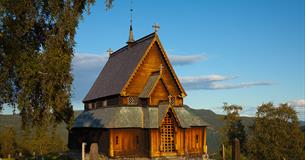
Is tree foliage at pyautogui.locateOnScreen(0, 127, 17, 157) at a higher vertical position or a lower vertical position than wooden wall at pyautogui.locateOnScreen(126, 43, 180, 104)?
lower

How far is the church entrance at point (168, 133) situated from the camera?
118ft

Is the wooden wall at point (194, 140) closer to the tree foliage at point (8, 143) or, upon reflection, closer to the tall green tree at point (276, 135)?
the tall green tree at point (276, 135)

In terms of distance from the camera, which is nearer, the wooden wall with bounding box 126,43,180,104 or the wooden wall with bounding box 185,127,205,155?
the wooden wall with bounding box 185,127,205,155

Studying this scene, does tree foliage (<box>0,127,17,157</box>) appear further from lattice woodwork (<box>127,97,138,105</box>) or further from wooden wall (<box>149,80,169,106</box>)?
wooden wall (<box>149,80,169,106</box>)

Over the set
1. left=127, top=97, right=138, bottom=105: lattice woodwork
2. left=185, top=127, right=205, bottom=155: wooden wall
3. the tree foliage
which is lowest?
the tree foliage

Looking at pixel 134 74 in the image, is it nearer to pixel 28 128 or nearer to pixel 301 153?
pixel 28 128

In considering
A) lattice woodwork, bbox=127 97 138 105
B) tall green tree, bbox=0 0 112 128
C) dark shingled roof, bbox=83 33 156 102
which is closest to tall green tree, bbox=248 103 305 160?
dark shingled roof, bbox=83 33 156 102

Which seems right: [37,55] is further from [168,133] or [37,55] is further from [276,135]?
[276,135]

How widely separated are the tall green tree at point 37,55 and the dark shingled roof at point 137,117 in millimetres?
12818

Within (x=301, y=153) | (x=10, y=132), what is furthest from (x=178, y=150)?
(x=10, y=132)

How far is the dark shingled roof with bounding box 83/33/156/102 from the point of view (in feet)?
128

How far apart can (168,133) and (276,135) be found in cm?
3915

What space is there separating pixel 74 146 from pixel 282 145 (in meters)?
40.7

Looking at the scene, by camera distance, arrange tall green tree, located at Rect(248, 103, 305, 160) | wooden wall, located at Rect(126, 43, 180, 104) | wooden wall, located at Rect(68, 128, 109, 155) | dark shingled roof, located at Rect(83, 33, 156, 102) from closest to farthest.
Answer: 1. wooden wall, located at Rect(68, 128, 109, 155)
2. wooden wall, located at Rect(126, 43, 180, 104)
3. dark shingled roof, located at Rect(83, 33, 156, 102)
4. tall green tree, located at Rect(248, 103, 305, 160)
